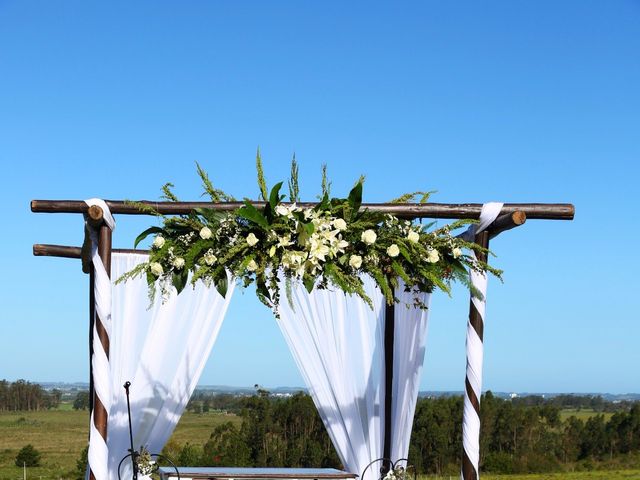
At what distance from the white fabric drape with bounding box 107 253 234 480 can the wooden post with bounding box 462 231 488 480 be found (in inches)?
73.9

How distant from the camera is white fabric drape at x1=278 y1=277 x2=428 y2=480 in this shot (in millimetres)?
6102

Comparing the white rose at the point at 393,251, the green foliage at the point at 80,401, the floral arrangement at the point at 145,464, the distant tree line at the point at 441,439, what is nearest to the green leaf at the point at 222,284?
the white rose at the point at 393,251

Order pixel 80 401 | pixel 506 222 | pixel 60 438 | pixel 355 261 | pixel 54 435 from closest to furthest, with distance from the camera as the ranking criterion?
1. pixel 355 261
2. pixel 506 222
3. pixel 60 438
4. pixel 54 435
5. pixel 80 401

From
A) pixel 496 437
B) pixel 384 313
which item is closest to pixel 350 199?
pixel 384 313

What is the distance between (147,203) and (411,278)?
1611 mm

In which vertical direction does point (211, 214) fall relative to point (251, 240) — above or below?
above

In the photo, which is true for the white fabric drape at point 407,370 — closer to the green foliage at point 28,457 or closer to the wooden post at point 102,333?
the wooden post at point 102,333

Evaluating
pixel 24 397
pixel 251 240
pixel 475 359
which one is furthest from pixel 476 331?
pixel 24 397

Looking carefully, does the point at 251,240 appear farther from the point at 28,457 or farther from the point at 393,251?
the point at 28,457

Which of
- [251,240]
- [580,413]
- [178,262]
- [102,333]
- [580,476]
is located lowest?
[580,476]

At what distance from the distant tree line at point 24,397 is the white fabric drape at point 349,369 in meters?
12.8

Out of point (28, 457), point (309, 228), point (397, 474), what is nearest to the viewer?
point (309, 228)

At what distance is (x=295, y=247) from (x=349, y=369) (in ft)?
5.29

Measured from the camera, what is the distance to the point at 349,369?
20.2ft
